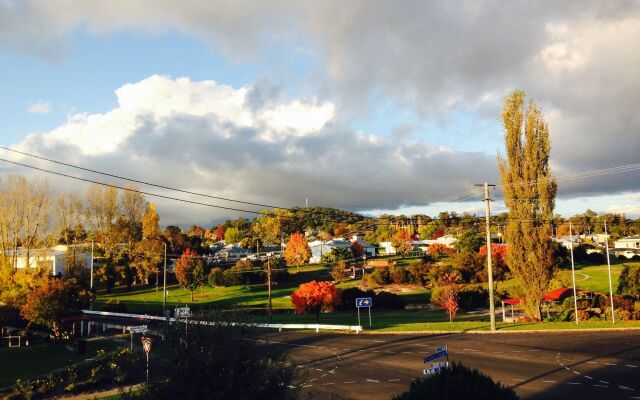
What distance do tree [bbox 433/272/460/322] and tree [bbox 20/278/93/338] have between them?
3174 cm

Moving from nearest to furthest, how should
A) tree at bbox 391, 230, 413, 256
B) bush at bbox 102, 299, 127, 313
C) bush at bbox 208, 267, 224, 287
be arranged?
1. bush at bbox 102, 299, 127, 313
2. bush at bbox 208, 267, 224, 287
3. tree at bbox 391, 230, 413, 256

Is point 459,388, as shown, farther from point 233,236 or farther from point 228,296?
point 233,236

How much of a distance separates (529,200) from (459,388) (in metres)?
31.6

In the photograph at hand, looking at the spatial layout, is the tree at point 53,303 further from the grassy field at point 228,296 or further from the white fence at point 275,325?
the grassy field at point 228,296

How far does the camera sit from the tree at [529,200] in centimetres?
3681

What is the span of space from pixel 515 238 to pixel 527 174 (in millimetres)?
5203

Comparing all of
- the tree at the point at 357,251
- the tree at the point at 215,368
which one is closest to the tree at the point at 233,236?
the tree at the point at 357,251

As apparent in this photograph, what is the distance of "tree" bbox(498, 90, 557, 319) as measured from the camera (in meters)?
36.8

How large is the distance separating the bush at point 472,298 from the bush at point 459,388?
1945 inches

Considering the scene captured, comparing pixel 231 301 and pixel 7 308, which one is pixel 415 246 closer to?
pixel 231 301

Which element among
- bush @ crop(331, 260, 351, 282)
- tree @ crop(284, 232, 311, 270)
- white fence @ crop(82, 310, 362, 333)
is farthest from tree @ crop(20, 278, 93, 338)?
tree @ crop(284, 232, 311, 270)

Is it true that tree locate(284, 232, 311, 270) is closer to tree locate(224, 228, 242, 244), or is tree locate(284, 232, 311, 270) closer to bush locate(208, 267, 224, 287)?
bush locate(208, 267, 224, 287)

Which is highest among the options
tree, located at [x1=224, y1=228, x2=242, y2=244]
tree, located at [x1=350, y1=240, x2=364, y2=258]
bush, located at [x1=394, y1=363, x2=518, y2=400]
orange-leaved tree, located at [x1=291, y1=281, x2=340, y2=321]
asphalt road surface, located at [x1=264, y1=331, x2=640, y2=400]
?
tree, located at [x1=224, y1=228, x2=242, y2=244]

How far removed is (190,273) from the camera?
7500cm
